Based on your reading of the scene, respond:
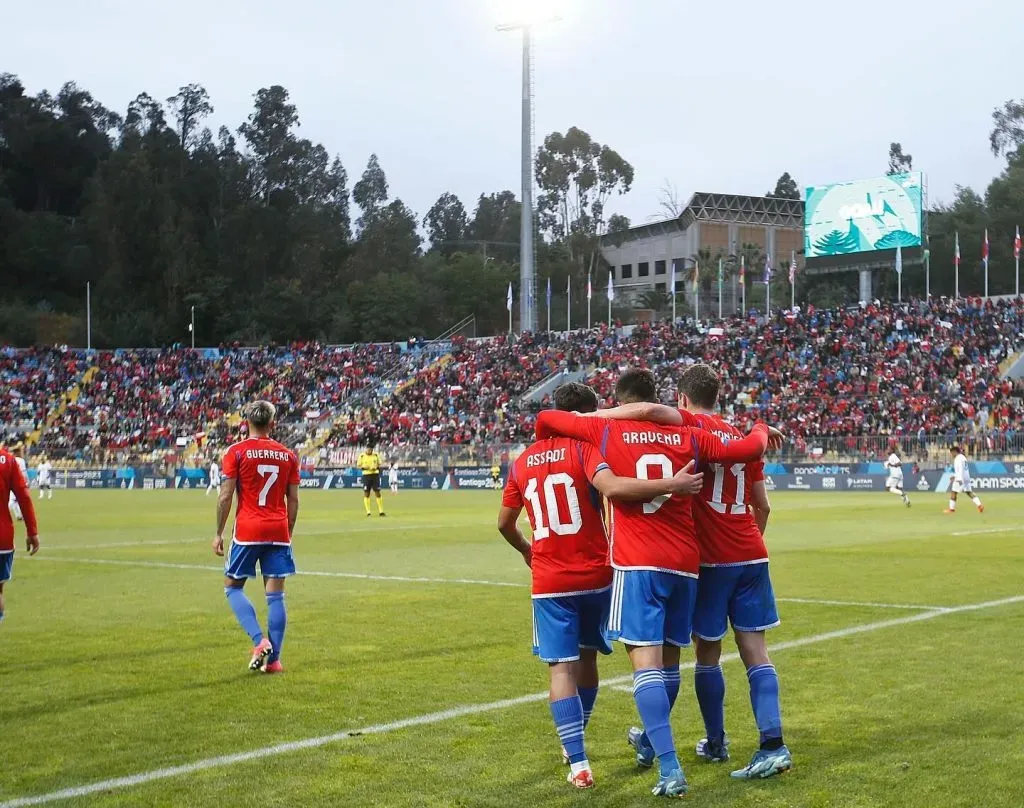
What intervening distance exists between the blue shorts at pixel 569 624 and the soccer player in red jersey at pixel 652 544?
0.28 metres

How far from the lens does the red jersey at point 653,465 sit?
21.1 feet

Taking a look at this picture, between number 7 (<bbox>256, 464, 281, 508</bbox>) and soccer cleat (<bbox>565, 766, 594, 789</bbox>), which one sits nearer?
soccer cleat (<bbox>565, 766, 594, 789</bbox>)

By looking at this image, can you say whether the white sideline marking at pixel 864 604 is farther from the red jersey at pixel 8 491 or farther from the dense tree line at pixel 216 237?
the dense tree line at pixel 216 237

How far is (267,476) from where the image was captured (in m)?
10.4

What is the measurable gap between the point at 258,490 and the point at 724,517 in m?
4.86

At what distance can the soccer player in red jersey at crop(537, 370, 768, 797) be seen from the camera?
634cm

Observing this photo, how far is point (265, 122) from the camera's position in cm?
11825

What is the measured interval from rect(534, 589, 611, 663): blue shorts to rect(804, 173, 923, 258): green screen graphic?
193 ft

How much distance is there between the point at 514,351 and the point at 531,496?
63183mm

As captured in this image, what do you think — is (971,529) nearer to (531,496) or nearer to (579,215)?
(531,496)

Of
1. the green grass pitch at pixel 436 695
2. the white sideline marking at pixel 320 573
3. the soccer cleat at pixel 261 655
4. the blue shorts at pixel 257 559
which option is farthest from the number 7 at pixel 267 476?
the white sideline marking at pixel 320 573

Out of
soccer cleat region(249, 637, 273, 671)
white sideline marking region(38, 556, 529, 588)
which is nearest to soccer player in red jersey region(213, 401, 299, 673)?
soccer cleat region(249, 637, 273, 671)

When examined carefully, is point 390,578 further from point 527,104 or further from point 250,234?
point 250,234

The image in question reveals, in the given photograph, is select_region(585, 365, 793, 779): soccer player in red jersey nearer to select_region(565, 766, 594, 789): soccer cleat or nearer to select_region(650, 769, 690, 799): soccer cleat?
select_region(650, 769, 690, 799): soccer cleat
